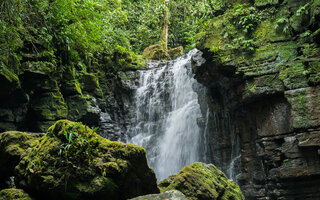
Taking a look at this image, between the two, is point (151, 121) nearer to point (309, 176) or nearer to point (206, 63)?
point (206, 63)

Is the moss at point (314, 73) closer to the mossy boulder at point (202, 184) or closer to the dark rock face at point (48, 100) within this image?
the mossy boulder at point (202, 184)

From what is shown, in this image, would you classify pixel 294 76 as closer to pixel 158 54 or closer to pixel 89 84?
pixel 89 84

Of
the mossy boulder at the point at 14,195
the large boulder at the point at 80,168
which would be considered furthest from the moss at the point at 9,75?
the mossy boulder at the point at 14,195

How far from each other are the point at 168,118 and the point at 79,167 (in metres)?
10.9

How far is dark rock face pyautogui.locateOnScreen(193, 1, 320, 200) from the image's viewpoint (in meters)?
7.20

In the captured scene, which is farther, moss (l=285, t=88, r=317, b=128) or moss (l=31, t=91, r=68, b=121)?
moss (l=31, t=91, r=68, b=121)

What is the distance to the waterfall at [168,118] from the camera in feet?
40.6

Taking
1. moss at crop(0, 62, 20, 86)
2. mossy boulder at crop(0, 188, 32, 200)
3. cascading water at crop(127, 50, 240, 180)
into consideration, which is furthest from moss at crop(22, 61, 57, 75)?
mossy boulder at crop(0, 188, 32, 200)

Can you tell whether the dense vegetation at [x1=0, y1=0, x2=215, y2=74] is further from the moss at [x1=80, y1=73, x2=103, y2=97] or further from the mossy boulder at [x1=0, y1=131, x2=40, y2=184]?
the mossy boulder at [x1=0, y1=131, x2=40, y2=184]

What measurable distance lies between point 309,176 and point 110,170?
20.2 ft

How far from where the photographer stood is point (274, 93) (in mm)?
8031

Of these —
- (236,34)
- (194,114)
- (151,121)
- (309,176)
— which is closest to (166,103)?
(151,121)

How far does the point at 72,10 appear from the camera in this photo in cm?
1120

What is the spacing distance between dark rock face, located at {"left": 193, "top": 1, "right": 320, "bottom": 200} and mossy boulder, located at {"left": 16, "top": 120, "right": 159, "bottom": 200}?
5.27m
